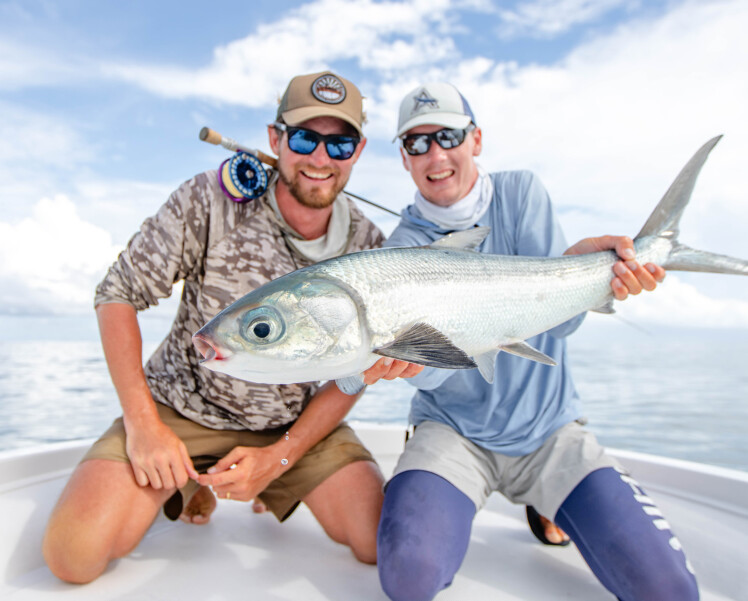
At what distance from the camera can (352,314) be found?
191 centimetres

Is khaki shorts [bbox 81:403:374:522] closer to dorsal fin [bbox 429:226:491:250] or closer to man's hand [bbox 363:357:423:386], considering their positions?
man's hand [bbox 363:357:423:386]

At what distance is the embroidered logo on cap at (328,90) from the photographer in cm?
314

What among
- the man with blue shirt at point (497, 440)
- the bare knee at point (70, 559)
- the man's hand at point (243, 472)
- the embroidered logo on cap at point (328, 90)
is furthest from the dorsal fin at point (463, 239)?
the bare knee at point (70, 559)

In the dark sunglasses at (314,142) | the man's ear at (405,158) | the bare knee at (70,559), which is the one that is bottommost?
the bare knee at (70,559)

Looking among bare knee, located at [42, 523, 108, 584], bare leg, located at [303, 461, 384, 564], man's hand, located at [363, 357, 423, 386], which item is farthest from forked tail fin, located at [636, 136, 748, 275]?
bare knee, located at [42, 523, 108, 584]

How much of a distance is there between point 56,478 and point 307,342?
2.80 m

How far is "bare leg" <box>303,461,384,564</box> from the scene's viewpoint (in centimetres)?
290

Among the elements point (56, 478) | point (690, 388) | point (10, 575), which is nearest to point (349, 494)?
point (10, 575)

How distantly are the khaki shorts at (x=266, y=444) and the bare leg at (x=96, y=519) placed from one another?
0.81 feet

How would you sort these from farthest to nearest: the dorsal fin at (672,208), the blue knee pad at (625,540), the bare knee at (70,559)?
the dorsal fin at (672,208) → the bare knee at (70,559) → the blue knee pad at (625,540)

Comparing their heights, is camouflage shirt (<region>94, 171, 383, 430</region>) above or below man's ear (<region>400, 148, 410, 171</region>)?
below

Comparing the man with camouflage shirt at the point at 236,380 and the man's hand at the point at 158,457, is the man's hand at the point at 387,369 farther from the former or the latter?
the man's hand at the point at 158,457

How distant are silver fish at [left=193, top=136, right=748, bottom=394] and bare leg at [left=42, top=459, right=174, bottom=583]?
132 centimetres

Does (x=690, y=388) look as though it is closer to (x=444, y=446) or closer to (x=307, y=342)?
(x=444, y=446)
